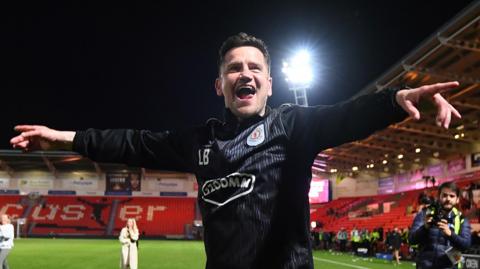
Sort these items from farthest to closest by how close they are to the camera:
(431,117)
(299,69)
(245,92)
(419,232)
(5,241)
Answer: (299,69)
(5,241)
(431,117)
(419,232)
(245,92)

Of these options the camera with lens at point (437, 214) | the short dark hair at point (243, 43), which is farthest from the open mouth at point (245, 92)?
the camera with lens at point (437, 214)

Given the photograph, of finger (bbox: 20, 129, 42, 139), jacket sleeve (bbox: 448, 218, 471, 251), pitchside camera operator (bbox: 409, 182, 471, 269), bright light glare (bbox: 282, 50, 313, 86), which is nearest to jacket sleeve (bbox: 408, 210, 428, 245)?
pitchside camera operator (bbox: 409, 182, 471, 269)

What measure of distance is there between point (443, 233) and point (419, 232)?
42 centimetres

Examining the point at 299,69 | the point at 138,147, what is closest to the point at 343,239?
the point at 299,69

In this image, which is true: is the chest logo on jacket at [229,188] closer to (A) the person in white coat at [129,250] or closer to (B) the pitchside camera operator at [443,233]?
(B) the pitchside camera operator at [443,233]

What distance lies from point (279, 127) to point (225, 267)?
75 cm

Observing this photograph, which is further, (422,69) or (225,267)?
(422,69)

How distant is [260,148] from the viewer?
2521 mm

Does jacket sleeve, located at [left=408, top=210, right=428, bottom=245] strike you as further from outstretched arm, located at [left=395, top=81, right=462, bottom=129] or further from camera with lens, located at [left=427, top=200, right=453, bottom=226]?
outstretched arm, located at [left=395, top=81, right=462, bottom=129]

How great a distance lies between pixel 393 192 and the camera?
50.8 m

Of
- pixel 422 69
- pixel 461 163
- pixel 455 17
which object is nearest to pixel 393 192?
pixel 461 163

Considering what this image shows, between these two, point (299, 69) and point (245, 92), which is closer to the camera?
point (245, 92)

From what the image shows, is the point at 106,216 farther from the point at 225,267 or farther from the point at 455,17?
the point at 225,267

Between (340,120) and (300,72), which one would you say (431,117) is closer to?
(300,72)
